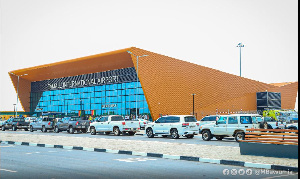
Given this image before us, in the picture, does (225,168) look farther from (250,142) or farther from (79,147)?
(79,147)

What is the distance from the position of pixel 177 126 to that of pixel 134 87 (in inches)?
1599

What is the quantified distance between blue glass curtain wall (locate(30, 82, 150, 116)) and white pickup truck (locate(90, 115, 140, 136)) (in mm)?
28041

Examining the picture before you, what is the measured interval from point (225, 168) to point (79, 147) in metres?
9.19

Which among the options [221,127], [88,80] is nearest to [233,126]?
[221,127]

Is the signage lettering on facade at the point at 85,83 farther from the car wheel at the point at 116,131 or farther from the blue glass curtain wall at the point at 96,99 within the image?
the car wheel at the point at 116,131

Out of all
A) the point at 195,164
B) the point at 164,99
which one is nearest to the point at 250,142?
the point at 195,164

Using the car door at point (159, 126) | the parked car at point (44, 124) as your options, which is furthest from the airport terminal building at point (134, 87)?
the car door at point (159, 126)

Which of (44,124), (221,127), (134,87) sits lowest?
(44,124)

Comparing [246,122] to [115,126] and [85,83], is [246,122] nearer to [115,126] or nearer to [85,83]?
[115,126]

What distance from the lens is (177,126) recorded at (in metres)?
26.4

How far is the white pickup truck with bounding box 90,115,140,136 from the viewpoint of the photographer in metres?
31.2

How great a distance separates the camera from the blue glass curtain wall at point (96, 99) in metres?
66.7

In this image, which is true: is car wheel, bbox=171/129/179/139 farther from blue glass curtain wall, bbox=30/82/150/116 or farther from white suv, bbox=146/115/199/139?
blue glass curtain wall, bbox=30/82/150/116

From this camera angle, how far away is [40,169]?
10.8 meters
